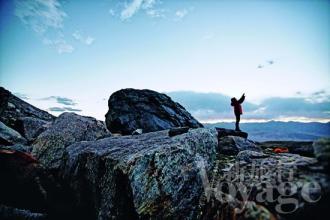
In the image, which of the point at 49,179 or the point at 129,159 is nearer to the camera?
the point at 129,159

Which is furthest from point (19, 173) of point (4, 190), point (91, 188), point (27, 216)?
point (91, 188)

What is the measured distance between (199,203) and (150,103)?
17.5 metres

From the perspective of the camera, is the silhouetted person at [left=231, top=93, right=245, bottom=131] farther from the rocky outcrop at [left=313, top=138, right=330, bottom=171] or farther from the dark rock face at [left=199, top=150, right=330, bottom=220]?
the rocky outcrop at [left=313, top=138, right=330, bottom=171]

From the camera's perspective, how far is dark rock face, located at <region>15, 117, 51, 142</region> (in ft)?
53.6

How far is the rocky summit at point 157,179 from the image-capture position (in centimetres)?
442

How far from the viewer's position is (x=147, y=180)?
682 cm

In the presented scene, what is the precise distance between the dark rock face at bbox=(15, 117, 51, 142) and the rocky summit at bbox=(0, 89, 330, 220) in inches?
75.3

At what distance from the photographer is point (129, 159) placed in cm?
728

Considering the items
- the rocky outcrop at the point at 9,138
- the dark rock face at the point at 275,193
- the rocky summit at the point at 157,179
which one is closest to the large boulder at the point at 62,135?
the rocky summit at the point at 157,179

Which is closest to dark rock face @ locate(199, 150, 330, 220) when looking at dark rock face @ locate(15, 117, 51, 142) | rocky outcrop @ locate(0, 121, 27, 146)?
rocky outcrop @ locate(0, 121, 27, 146)

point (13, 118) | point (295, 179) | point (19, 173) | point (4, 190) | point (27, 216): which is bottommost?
point (27, 216)

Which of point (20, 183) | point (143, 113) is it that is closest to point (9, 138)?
point (20, 183)

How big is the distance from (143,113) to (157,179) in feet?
52.7

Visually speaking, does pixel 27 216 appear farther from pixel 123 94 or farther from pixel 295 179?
pixel 123 94
